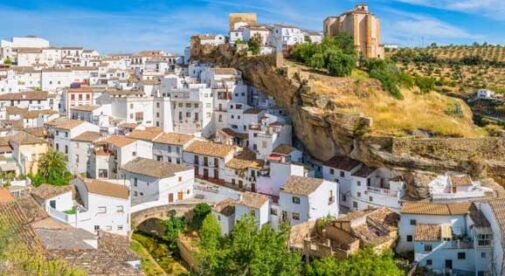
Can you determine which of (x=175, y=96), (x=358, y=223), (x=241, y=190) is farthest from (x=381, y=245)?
(x=175, y=96)

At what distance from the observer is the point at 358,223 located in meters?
23.7

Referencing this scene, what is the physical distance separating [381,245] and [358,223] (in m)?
1.73

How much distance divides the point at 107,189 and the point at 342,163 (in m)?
12.9

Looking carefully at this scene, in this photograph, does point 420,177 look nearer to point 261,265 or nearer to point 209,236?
point 209,236

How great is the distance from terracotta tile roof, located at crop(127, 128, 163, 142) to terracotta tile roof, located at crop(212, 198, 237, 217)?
880 cm

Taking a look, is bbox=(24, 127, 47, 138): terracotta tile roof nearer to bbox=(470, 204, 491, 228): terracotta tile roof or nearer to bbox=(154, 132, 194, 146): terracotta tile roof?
bbox=(154, 132, 194, 146): terracotta tile roof

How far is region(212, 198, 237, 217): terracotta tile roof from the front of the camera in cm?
2775

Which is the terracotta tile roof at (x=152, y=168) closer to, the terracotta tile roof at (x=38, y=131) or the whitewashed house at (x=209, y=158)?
the whitewashed house at (x=209, y=158)

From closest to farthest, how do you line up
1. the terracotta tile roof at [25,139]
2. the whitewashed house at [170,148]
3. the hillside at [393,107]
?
the hillside at [393,107] < the terracotta tile roof at [25,139] < the whitewashed house at [170,148]

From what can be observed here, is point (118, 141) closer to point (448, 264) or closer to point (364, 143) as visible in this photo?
point (364, 143)

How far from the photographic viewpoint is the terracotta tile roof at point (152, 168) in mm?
30312

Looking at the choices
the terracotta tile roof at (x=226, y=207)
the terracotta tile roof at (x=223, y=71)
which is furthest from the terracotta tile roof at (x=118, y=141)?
the terracotta tile roof at (x=223, y=71)

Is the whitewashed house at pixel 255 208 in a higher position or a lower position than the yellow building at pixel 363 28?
lower

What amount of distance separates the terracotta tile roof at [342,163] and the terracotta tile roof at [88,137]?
14.6 metres
